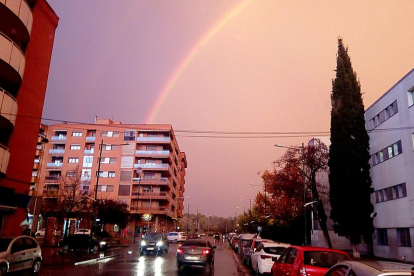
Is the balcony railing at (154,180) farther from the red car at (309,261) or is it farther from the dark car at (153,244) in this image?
the red car at (309,261)

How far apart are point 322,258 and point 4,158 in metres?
18.4

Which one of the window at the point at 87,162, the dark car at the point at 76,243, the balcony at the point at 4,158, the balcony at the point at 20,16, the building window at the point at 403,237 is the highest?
the window at the point at 87,162

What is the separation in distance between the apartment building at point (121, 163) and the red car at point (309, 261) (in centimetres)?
6501

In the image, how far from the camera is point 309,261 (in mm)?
9273

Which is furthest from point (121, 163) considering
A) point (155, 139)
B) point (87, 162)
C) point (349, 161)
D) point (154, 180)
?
point (349, 161)

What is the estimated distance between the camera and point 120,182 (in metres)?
75.1

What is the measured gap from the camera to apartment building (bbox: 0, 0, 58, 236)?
2041cm

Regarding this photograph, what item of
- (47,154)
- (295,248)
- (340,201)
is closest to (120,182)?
(47,154)

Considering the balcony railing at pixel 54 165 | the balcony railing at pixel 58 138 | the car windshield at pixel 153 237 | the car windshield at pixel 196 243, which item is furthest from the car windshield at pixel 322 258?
the balcony railing at pixel 58 138

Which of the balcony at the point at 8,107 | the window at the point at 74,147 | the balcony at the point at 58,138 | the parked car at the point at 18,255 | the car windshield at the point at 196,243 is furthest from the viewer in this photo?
the balcony at the point at 58,138

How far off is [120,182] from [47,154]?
710 inches

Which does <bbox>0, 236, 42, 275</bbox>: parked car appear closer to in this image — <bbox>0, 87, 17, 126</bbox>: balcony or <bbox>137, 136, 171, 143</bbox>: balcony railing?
<bbox>0, 87, 17, 126</bbox>: balcony

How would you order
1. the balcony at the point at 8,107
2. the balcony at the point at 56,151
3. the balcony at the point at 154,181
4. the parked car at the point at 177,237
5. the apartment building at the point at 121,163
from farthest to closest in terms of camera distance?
the balcony at the point at 56,151 < the balcony at the point at 154,181 < the apartment building at the point at 121,163 < the parked car at the point at 177,237 < the balcony at the point at 8,107

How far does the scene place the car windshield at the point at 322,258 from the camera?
9289mm
